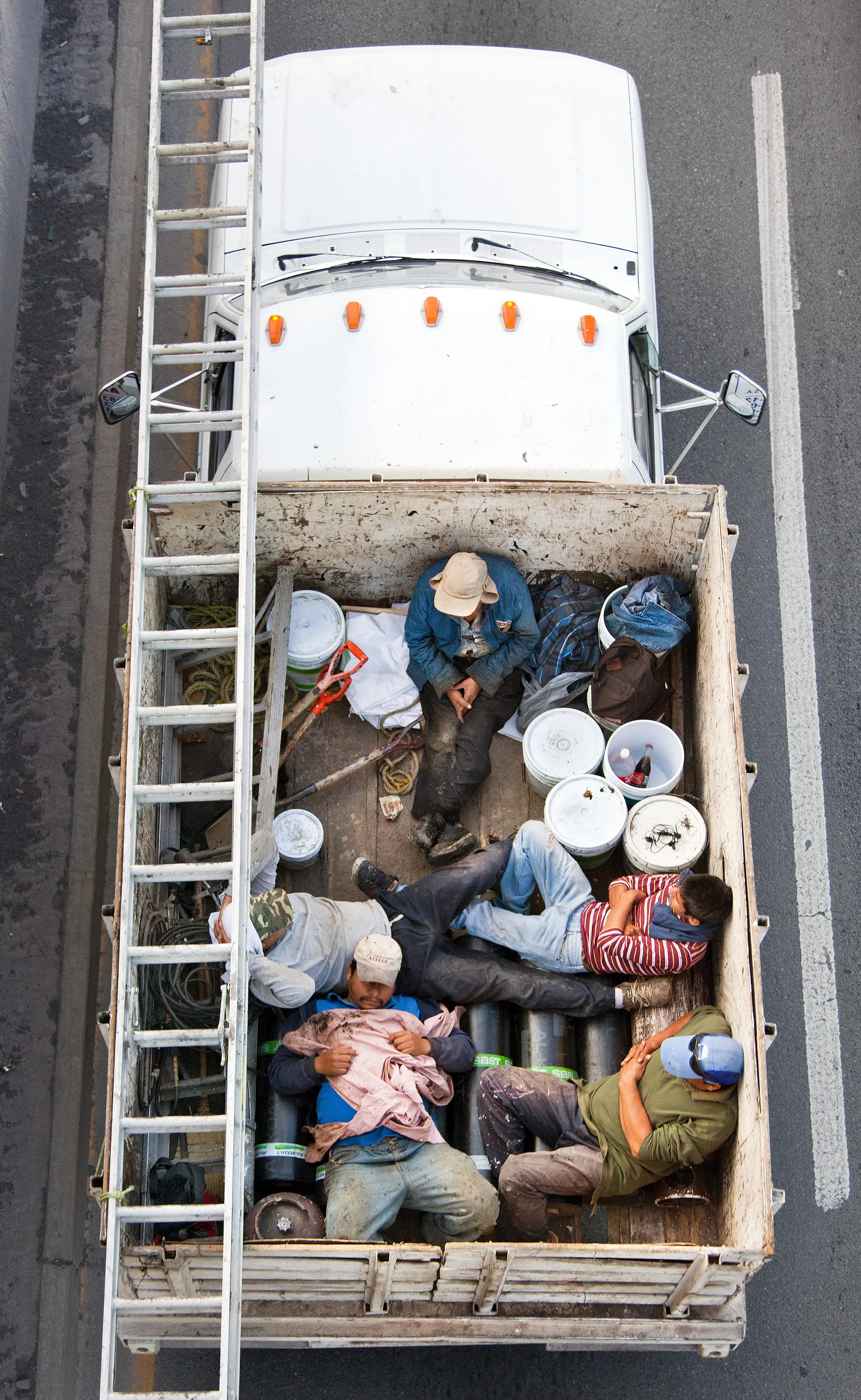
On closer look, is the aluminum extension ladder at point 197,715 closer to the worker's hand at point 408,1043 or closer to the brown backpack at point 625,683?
the worker's hand at point 408,1043

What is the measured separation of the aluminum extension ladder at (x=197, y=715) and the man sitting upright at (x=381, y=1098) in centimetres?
43

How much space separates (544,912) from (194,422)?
2.50 metres

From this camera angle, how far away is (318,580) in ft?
19.9

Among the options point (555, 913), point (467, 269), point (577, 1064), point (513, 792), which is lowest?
point (577, 1064)

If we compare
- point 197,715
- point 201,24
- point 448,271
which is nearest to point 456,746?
point 197,715

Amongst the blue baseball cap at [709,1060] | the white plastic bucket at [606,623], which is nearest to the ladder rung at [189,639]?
the white plastic bucket at [606,623]

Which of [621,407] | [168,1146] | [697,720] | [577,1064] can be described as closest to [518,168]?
[621,407]

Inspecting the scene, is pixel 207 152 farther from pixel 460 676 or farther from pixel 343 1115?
pixel 343 1115

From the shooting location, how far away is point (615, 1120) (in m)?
4.97

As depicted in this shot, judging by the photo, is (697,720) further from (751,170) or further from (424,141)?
(751,170)

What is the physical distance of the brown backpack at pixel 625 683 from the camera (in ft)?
18.7

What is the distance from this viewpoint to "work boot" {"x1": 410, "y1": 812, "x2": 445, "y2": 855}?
225 inches

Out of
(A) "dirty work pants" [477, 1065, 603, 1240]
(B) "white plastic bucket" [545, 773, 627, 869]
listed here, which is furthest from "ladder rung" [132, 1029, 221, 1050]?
(B) "white plastic bucket" [545, 773, 627, 869]

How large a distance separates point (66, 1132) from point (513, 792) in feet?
9.03
